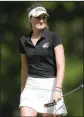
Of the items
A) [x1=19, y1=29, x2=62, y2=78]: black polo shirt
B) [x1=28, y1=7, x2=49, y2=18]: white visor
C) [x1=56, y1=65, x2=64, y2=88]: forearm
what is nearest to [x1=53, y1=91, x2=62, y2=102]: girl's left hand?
[x1=56, y1=65, x2=64, y2=88]: forearm

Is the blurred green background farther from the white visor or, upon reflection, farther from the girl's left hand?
the girl's left hand

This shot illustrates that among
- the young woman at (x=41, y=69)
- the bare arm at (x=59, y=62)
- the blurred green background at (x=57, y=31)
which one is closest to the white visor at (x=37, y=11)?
the young woman at (x=41, y=69)

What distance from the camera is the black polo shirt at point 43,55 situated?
4336 mm

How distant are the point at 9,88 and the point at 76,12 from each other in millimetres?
1551

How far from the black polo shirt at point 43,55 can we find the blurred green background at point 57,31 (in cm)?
266

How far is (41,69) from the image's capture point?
435cm

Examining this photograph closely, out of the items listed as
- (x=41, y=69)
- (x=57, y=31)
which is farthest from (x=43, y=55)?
(x=57, y=31)

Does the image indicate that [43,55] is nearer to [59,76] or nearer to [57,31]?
[59,76]

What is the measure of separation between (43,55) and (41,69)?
0.43 ft

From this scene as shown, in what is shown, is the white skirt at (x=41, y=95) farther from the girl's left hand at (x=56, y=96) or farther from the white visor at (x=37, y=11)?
the white visor at (x=37, y=11)

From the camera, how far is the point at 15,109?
7.39 meters

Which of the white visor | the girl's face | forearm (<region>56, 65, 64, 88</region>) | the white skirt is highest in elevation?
the white visor

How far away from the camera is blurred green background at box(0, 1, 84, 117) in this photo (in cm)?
707

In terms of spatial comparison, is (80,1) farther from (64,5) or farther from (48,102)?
(48,102)
